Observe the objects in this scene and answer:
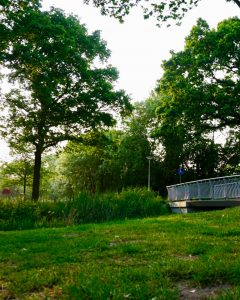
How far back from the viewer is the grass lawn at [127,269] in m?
5.08

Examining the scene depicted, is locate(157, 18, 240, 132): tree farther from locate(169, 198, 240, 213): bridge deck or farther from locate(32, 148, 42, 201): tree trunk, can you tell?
locate(32, 148, 42, 201): tree trunk

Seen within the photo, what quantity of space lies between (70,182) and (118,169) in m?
11.0

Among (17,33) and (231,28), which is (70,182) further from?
(17,33)

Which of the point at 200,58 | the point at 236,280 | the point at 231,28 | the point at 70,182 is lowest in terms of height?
the point at 236,280

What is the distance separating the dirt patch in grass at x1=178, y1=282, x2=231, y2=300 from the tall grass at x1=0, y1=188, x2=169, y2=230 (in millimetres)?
13119

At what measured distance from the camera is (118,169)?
190 feet

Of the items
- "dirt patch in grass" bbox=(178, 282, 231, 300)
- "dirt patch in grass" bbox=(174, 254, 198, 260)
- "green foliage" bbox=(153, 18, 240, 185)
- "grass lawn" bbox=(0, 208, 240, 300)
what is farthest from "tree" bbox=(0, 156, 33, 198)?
"dirt patch in grass" bbox=(178, 282, 231, 300)

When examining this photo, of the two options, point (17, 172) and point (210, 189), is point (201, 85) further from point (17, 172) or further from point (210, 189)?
point (17, 172)

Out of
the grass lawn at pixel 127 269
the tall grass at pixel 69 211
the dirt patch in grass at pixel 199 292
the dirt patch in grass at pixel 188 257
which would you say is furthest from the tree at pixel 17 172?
the dirt patch in grass at pixel 199 292

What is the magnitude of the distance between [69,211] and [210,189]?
1186cm

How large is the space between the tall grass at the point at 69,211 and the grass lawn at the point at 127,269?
8.29 m

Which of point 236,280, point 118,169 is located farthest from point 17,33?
Answer: point 118,169

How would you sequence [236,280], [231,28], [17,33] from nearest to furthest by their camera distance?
[236,280] → [17,33] → [231,28]

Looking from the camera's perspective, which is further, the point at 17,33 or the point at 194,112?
the point at 194,112
